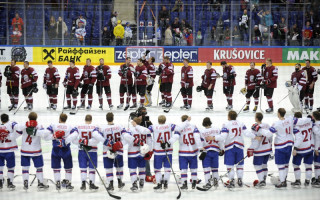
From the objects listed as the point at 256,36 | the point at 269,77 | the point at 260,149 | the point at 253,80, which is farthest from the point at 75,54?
the point at 260,149

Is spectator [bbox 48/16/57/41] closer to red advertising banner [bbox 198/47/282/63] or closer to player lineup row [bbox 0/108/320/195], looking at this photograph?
red advertising banner [bbox 198/47/282/63]

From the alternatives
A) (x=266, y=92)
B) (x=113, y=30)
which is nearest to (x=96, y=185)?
(x=266, y=92)

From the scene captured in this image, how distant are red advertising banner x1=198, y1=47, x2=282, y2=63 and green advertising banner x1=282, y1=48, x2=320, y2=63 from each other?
317mm

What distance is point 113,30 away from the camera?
21.1 m

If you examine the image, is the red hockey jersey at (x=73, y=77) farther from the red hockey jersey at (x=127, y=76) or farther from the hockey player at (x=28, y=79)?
the red hockey jersey at (x=127, y=76)

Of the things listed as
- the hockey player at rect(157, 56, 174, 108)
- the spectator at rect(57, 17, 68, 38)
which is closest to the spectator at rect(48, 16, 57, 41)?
the spectator at rect(57, 17, 68, 38)

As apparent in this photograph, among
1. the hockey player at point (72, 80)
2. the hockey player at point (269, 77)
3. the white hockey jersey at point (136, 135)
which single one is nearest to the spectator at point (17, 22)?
the hockey player at point (72, 80)

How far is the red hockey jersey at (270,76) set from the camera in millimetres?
13836

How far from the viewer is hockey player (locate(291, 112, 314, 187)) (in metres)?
8.68

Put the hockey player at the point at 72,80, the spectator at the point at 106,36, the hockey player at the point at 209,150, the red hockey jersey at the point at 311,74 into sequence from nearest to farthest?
the hockey player at the point at 209,150
the hockey player at the point at 72,80
the red hockey jersey at the point at 311,74
the spectator at the point at 106,36

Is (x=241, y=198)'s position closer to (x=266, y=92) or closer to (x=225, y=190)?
(x=225, y=190)

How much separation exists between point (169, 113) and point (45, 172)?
5.08m

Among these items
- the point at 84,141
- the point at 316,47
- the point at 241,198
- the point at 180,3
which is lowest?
the point at 241,198

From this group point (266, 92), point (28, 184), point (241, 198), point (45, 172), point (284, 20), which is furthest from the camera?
point (284, 20)
